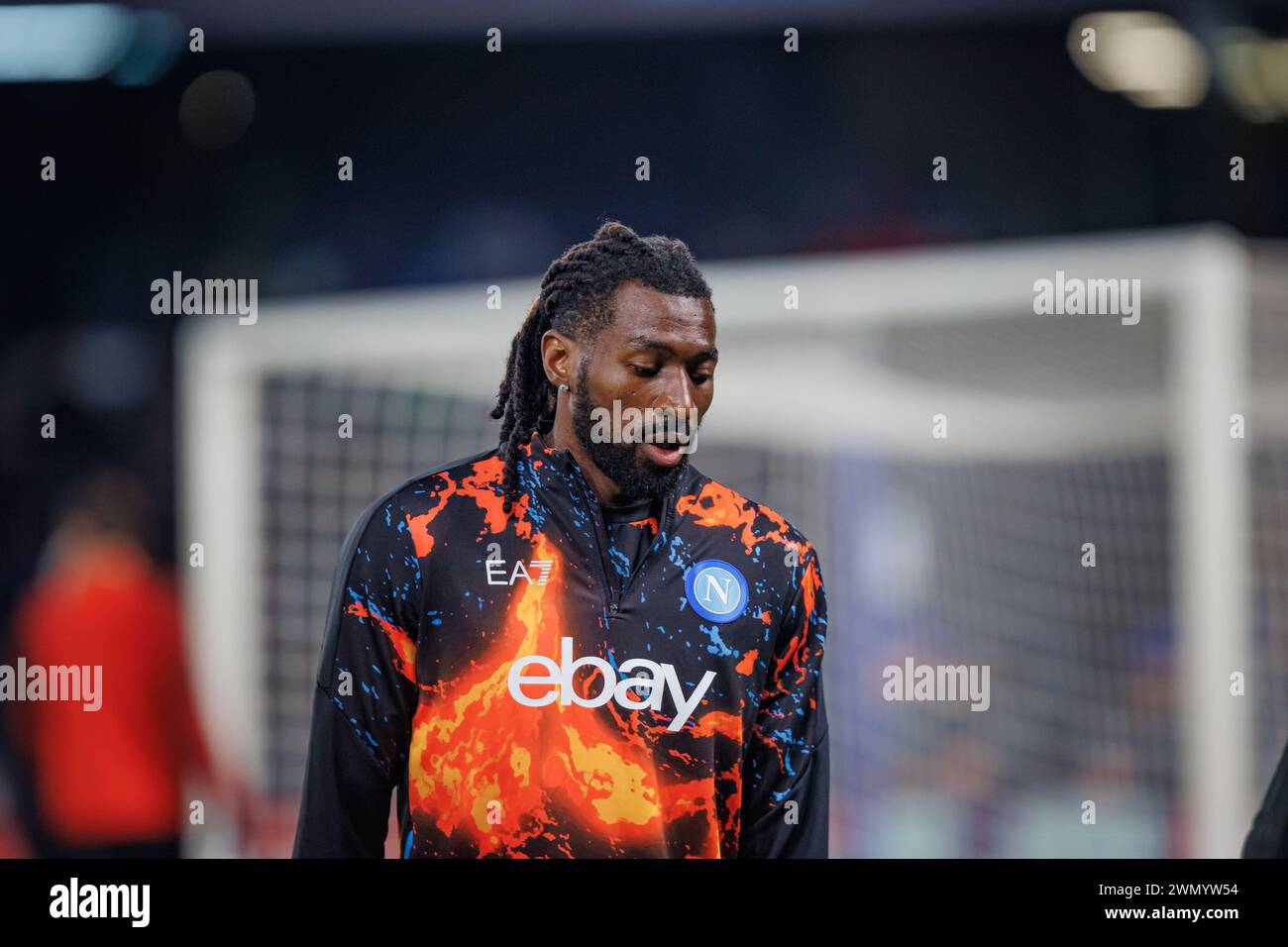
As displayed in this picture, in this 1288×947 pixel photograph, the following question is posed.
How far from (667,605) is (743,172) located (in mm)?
1046

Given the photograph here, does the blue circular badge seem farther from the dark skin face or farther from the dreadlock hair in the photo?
the dreadlock hair

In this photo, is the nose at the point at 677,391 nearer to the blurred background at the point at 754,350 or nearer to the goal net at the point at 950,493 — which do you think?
the blurred background at the point at 754,350

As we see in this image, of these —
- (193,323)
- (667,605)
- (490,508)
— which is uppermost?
(193,323)

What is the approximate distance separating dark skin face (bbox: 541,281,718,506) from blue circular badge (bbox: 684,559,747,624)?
0.16m

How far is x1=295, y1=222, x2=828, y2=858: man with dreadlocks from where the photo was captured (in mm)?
2133

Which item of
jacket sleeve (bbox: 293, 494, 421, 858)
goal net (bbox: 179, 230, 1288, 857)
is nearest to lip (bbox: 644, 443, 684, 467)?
jacket sleeve (bbox: 293, 494, 421, 858)

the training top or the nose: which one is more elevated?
the nose

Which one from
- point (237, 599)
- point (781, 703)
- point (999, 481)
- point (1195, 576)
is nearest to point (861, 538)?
point (999, 481)

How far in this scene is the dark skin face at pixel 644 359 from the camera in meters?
2.18

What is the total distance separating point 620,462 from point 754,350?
4.38 ft

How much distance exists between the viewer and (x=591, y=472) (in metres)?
2.23
